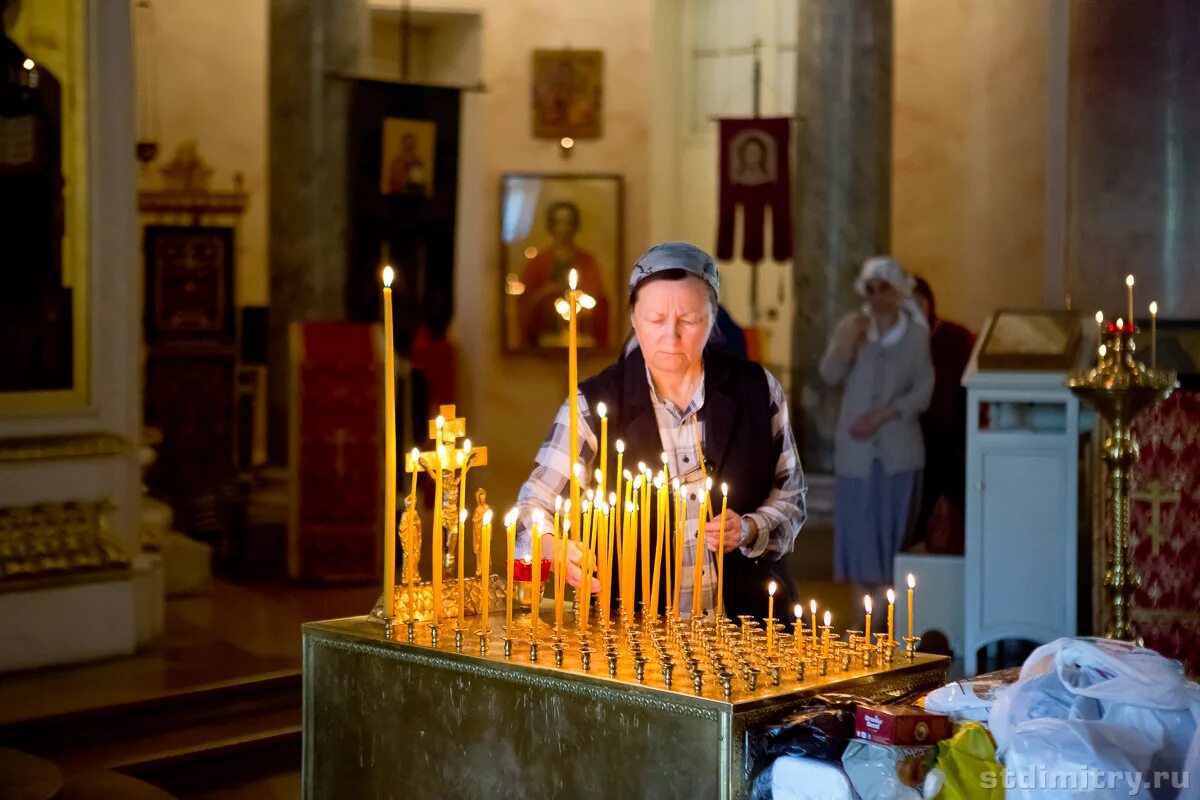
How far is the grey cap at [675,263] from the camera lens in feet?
11.2

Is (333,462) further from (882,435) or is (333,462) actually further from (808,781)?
(808,781)

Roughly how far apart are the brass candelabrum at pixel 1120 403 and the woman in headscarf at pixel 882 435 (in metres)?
2.62

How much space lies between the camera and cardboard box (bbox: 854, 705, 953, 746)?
8.46 ft

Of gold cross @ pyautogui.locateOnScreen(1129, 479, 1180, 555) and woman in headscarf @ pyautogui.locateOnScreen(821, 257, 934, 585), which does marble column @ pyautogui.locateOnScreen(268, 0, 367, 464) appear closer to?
woman in headscarf @ pyautogui.locateOnScreen(821, 257, 934, 585)

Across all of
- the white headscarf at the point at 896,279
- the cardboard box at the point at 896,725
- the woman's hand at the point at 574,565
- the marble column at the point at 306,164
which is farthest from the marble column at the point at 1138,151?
the cardboard box at the point at 896,725

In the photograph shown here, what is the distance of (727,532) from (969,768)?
0.95 meters

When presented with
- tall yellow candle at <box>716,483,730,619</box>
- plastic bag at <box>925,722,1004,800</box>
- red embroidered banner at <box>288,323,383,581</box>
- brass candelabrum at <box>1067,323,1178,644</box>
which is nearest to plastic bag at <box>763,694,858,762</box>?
plastic bag at <box>925,722,1004,800</box>

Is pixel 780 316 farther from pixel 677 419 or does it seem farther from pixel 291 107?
pixel 677 419

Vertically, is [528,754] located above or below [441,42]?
below

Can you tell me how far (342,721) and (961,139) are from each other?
11.2 meters

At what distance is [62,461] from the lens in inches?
257

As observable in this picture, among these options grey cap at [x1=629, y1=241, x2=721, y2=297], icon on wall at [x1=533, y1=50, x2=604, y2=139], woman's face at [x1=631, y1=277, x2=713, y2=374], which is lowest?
woman's face at [x1=631, y1=277, x2=713, y2=374]

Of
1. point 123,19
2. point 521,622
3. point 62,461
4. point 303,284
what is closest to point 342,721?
point 521,622

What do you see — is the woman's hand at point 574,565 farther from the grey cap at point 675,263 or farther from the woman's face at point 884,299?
the woman's face at point 884,299
